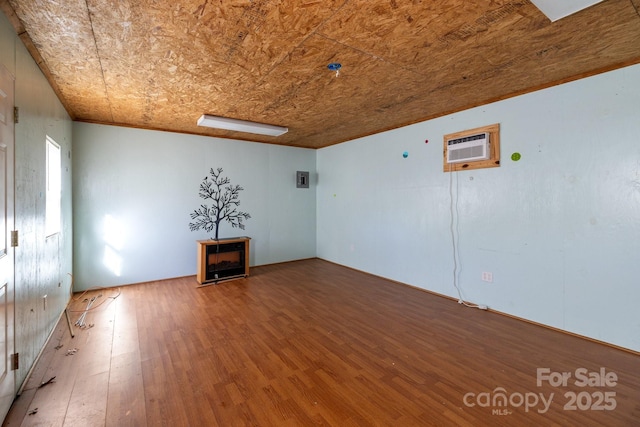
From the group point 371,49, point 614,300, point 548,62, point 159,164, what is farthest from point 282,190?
point 614,300

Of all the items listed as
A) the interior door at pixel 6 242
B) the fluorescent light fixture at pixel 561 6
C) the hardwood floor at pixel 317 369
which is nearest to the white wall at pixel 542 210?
the hardwood floor at pixel 317 369

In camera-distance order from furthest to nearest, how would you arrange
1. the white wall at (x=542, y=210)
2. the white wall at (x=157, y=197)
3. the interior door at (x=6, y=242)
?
the white wall at (x=157, y=197) → the white wall at (x=542, y=210) → the interior door at (x=6, y=242)

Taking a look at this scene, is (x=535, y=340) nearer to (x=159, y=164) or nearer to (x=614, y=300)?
(x=614, y=300)

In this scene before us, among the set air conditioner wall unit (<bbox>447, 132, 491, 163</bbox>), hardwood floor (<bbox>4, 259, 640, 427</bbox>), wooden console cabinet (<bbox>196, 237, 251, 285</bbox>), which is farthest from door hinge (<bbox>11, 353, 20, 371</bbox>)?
air conditioner wall unit (<bbox>447, 132, 491, 163</bbox>)

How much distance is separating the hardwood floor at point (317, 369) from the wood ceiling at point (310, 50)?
2.54 meters

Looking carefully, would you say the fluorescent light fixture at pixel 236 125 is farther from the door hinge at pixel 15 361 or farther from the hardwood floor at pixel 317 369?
the door hinge at pixel 15 361

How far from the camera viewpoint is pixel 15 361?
1.80m

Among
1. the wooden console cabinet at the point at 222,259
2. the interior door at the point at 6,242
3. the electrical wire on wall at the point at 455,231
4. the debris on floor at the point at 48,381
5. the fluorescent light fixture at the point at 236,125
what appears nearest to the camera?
the interior door at the point at 6,242

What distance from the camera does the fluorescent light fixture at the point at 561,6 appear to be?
164 centimetres

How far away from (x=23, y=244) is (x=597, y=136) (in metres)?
4.88

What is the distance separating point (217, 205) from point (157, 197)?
0.97 m

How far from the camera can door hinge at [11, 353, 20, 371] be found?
5.77 feet

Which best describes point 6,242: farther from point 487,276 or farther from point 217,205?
point 487,276

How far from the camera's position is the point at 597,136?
2600mm
